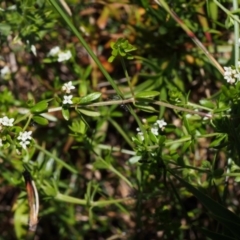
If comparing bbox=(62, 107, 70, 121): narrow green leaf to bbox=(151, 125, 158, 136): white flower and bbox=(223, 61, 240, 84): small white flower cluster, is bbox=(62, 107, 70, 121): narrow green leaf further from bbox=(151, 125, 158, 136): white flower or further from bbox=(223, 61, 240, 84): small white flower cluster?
bbox=(223, 61, 240, 84): small white flower cluster

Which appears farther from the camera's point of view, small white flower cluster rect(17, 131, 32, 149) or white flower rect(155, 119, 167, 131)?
white flower rect(155, 119, 167, 131)

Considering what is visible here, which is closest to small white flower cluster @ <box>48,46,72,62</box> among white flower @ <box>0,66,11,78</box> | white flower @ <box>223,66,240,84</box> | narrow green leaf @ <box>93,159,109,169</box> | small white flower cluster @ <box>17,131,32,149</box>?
white flower @ <box>0,66,11,78</box>

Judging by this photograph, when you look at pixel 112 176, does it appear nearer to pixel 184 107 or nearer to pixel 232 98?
pixel 184 107

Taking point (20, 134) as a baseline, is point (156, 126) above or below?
below

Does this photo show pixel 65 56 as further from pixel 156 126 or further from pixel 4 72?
pixel 156 126

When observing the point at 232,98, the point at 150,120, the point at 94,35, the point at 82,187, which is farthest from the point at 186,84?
the point at 232,98

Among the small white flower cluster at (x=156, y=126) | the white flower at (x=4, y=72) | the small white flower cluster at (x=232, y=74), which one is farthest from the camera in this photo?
the white flower at (x=4, y=72)

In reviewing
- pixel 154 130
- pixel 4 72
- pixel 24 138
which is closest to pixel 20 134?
pixel 24 138

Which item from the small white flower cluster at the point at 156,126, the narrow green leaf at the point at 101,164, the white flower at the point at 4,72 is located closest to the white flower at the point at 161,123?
the small white flower cluster at the point at 156,126

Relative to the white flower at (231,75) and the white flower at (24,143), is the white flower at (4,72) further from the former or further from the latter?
the white flower at (231,75)

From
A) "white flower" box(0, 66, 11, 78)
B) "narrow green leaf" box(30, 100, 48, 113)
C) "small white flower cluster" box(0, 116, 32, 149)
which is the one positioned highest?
"narrow green leaf" box(30, 100, 48, 113)

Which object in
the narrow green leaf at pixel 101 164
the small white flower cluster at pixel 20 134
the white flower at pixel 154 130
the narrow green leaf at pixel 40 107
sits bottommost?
the narrow green leaf at pixel 101 164
